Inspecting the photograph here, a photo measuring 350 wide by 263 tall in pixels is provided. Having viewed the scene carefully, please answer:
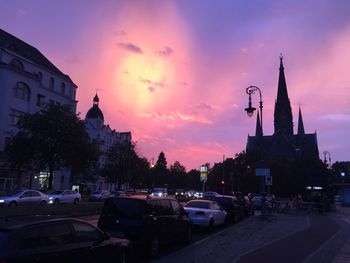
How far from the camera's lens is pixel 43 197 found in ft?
126

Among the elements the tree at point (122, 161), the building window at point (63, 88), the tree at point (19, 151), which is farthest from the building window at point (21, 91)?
the tree at point (122, 161)

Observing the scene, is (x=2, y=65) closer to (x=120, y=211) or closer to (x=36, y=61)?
(x=36, y=61)

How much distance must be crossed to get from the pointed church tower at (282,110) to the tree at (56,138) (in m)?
91.4

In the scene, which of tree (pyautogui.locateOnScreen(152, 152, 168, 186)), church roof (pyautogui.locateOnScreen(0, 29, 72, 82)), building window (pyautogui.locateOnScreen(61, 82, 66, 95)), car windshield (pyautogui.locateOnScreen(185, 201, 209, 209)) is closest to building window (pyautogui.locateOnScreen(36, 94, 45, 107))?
church roof (pyautogui.locateOnScreen(0, 29, 72, 82))

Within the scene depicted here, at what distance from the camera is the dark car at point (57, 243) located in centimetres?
695

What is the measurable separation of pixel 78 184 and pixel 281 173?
40.5 meters

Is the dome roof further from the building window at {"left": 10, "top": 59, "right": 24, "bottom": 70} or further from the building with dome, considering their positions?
the building window at {"left": 10, "top": 59, "right": 24, "bottom": 70}

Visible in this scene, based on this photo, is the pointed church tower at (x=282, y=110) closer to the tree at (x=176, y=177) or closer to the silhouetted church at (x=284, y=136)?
the silhouetted church at (x=284, y=136)

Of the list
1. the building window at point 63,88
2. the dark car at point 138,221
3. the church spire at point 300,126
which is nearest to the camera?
the dark car at point 138,221

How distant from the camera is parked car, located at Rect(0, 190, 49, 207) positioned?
34188 millimetres


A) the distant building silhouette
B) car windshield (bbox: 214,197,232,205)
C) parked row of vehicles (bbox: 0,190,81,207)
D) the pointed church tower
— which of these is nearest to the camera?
car windshield (bbox: 214,197,232,205)

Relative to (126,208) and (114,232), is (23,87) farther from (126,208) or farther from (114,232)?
(114,232)

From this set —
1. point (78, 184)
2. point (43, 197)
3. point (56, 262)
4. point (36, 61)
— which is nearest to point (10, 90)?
point (36, 61)

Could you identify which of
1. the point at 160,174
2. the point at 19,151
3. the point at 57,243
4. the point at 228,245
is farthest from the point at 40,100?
the point at 160,174
